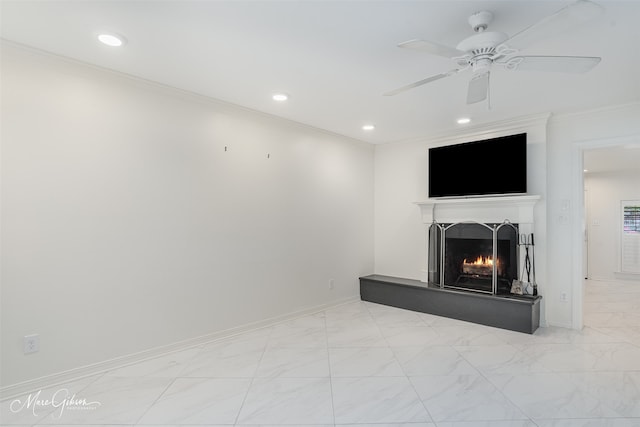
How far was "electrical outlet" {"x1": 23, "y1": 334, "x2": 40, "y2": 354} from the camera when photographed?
2.39m

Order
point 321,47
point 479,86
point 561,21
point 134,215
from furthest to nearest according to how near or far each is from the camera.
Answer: point 134,215
point 321,47
point 479,86
point 561,21

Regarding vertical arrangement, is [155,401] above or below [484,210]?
below

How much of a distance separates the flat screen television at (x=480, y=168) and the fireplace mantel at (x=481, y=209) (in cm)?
8

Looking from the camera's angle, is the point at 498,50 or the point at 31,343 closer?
the point at 498,50

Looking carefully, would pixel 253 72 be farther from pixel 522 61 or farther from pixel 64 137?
pixel 522 61

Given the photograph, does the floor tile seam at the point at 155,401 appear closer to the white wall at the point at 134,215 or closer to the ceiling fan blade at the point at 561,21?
the white wall at the point at 134,215

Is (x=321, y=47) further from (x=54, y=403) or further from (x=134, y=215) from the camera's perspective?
(x=54, y=403)

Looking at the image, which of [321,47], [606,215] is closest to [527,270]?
[321,47]

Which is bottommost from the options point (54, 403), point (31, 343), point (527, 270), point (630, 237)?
point (54, 403)

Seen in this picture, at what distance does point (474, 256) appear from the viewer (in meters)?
4.34

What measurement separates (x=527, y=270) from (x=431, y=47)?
318 centimetres

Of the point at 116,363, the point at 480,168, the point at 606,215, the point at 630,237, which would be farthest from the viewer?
the point at 606,215

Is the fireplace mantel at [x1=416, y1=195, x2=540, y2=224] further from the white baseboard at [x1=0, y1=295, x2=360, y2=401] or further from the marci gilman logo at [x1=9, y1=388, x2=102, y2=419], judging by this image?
the marci gilman logo at [x1=9, y1=388, x2=102, y2=419]

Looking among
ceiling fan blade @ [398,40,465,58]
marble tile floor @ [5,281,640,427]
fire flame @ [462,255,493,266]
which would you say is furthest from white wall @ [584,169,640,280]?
ceiling fan blade @ [398,40,465,58]
